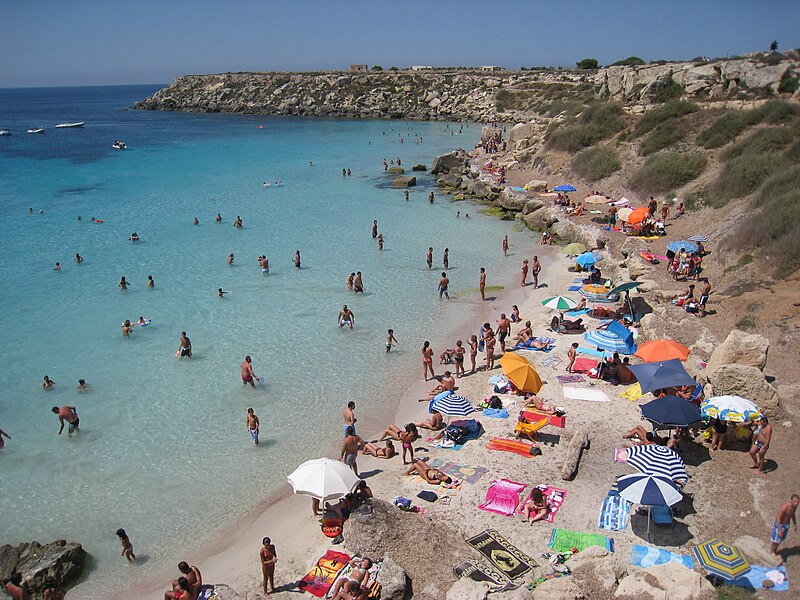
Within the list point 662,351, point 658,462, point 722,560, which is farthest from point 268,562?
point 662,351

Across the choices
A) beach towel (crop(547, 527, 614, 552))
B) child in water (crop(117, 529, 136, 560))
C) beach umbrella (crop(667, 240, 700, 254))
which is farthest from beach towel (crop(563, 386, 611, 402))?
child in water (crop(117, 529, 136, 560))

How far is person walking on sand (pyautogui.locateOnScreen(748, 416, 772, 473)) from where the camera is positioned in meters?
9.67

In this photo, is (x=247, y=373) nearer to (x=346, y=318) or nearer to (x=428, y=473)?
(x=346, y=318)

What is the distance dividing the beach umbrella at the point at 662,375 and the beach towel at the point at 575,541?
3929 millimetres

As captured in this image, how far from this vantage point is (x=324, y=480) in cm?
Answer: 975

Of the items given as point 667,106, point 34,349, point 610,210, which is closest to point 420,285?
point 610,210

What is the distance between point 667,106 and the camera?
33.9 metres

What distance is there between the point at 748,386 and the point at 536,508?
5.02m

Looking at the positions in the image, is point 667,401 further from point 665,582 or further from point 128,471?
point 128,471

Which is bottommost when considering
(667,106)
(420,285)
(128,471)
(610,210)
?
(128,471)

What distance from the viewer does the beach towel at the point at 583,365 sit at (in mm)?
14602

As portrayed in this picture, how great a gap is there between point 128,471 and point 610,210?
23.4 metres

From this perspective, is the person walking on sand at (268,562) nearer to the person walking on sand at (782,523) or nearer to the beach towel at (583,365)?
the person walking on sand at (782,523)

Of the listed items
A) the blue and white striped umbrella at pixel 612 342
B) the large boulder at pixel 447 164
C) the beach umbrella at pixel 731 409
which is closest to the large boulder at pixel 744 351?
the beach umbrella at pixel 731 409
